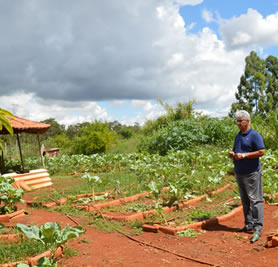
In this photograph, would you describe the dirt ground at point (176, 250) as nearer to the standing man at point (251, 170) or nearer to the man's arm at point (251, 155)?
the standing man at point (251, 170)

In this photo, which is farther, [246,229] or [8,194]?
[8,194]

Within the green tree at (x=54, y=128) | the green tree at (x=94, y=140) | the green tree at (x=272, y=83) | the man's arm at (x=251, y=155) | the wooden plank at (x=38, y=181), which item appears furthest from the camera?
the green tree at (x=54, y=128)

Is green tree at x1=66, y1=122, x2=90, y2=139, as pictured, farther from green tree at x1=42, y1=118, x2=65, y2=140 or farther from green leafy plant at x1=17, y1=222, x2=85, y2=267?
green leafy plant at x1=17, y1=222, x2=85, y2=267

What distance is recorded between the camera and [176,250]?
356 cm

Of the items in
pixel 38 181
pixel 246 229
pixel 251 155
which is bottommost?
pixel 246 229

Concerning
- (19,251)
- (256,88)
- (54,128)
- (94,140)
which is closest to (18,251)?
(19,251)

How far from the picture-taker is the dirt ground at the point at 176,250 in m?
3.18

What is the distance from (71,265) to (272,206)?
3.79 metres

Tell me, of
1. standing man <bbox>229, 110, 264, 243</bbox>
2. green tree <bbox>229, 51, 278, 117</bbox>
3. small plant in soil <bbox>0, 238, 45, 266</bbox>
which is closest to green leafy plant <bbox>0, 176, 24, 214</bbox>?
small plant in soil <bbox>0, 238, 45, 266</bbox>

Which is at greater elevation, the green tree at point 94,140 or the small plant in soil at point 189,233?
the green tree at point 94,140

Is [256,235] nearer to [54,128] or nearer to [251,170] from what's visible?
[251,170]

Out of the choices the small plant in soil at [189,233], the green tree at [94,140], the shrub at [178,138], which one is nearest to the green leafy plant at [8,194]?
the small plant in soil at [189,233]

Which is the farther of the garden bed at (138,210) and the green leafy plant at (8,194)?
the green leafy plant at (8,194)

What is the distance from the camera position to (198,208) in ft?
17.4
